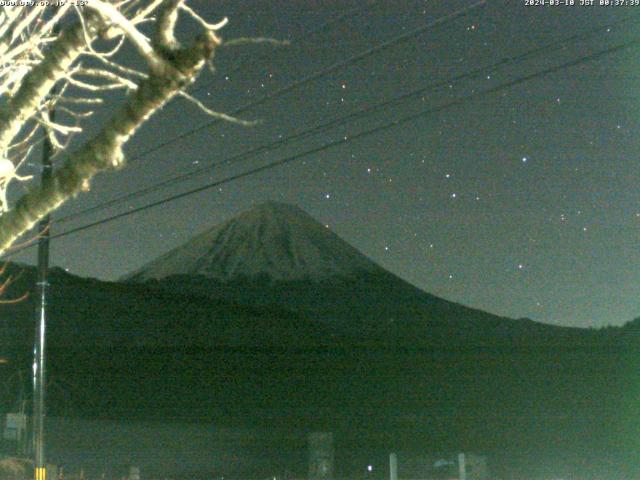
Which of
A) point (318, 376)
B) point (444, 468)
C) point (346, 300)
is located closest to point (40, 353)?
point (444, 468)

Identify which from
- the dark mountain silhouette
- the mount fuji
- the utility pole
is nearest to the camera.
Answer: the utility pole

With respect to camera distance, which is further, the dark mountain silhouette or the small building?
the dark mountain silhouette

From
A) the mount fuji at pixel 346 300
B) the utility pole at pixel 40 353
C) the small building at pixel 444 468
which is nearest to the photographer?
the utility pole at pixel 40 353

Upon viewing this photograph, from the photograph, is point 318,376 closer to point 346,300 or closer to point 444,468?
point 444,468

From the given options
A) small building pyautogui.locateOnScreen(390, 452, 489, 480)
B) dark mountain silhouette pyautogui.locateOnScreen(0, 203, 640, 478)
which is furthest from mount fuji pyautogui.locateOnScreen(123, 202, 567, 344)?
small building pyautogui.locateOnScreen(390, 452, 489, 480)

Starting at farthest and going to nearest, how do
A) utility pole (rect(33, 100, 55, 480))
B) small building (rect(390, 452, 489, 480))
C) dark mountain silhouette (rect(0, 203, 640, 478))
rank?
dark mountain silhouette (rect(0, 203, 640, 478)) → small building (rect(390, 452, 489, 480)) → utility pole (rect(33, 100, 55, 480))

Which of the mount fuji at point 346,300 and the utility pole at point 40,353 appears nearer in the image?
the utility pole at point 40,353

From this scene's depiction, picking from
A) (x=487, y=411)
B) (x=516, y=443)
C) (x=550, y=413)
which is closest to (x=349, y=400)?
(x=487, y=411)

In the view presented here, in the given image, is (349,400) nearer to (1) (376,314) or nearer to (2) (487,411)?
(2) (487,411)

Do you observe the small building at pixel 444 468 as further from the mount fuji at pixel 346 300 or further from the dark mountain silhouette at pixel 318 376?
the mount fuji at pixel 346 300

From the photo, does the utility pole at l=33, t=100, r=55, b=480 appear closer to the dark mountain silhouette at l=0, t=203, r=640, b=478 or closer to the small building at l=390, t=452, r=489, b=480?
the small building at l=390, t=452, r=489, b=480

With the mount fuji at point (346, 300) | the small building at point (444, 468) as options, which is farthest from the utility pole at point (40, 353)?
the mount fuji at point (346, 300)
